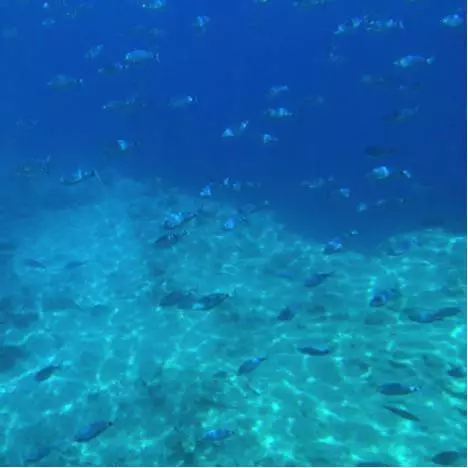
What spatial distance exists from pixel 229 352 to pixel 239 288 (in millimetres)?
3439

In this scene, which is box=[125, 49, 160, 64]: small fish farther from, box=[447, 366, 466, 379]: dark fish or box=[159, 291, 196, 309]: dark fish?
box=[447, 366, 466, 379]: dark fish

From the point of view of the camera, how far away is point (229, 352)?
38.8 feet

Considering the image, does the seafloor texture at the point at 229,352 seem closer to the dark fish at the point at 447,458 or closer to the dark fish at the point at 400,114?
the dark fish at the point at 447,458

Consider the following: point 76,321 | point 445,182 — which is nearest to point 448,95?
point 445,182

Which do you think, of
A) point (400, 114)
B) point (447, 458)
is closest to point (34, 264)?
point (400, 114)

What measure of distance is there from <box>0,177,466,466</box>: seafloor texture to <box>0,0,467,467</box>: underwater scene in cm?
4

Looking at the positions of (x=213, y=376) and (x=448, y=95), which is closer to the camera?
(x=213, y=376)

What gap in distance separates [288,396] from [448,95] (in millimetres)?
33513

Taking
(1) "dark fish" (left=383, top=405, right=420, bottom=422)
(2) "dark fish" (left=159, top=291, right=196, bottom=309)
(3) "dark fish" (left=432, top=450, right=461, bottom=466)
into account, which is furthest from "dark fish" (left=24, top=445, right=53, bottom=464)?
(3) "dark fish" (left=432, top=450, right=461, bottom=466)

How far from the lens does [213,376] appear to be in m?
10.8

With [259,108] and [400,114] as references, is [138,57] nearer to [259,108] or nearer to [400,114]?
[400,114]

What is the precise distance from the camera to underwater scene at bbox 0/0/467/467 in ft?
30.5

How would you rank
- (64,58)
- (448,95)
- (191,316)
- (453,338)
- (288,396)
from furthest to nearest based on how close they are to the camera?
(64,58) < (448,95) < (191,316) < (453,338) < (288,396)

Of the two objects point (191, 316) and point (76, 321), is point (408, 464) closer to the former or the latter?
point (191, 316)
